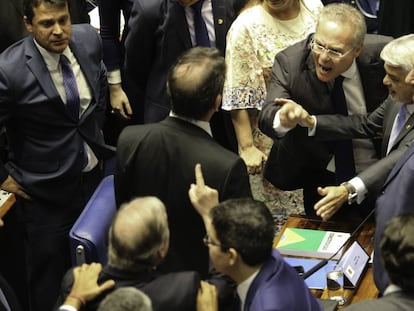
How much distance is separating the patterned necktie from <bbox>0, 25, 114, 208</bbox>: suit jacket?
1.26 metres

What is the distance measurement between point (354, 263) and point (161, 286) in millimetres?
1031

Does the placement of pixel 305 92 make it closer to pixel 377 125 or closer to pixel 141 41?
pixel 377 125

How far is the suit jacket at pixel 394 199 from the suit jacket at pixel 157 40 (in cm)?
132

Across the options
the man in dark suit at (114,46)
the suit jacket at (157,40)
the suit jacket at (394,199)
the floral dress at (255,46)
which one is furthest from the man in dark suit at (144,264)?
the man in dark suit at (114,46)

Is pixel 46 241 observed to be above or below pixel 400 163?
below

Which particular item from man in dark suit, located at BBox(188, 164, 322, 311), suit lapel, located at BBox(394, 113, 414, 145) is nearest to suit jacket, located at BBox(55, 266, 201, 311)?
man in dark suit, located at BBox(188, 164, 322, 311)

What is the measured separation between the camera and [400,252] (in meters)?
2.35

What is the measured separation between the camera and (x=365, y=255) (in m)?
3.19

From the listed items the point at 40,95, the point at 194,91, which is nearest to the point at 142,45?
the point at 40,95

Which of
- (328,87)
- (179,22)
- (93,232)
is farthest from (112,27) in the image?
(93,232)

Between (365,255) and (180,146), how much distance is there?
90cm

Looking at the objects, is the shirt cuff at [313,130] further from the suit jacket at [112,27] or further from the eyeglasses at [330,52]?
the suit jacket at [112,27]

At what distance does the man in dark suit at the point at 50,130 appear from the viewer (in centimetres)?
342

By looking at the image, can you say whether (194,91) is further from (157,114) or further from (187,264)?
(157,114)
